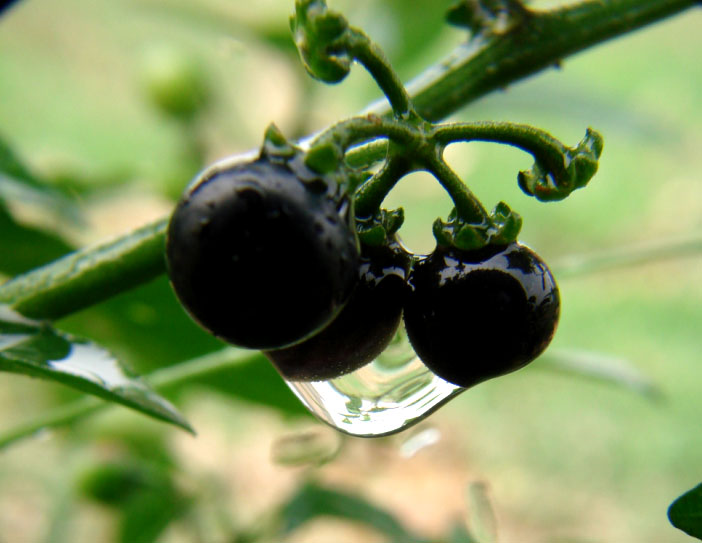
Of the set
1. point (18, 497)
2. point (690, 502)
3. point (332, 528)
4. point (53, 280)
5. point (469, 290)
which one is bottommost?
point (332, 528)

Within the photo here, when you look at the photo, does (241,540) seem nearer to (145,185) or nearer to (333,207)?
(145,185)

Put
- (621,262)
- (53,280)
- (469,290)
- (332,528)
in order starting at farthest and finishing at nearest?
(332,528), (621,262), (53,280), (469,290)

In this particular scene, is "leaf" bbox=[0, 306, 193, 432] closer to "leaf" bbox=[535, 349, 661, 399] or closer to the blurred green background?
the blurred green background

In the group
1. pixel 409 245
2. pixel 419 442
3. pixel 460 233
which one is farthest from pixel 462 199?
pixel 409 245

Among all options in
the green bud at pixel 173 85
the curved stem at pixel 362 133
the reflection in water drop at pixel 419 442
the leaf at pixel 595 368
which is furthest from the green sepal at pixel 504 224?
the green bud at pixel 173 85

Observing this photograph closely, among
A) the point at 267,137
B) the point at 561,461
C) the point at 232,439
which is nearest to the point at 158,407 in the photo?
the point at 267,137

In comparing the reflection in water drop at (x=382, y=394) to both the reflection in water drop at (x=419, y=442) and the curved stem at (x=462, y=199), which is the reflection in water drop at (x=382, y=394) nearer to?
the curved stem at (x=462, y=199)

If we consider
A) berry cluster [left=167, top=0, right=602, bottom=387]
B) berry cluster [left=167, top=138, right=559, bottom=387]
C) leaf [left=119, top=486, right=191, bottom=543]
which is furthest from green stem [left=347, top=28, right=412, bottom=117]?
leaf [left=119, top=486, right=191, bottom=543]
